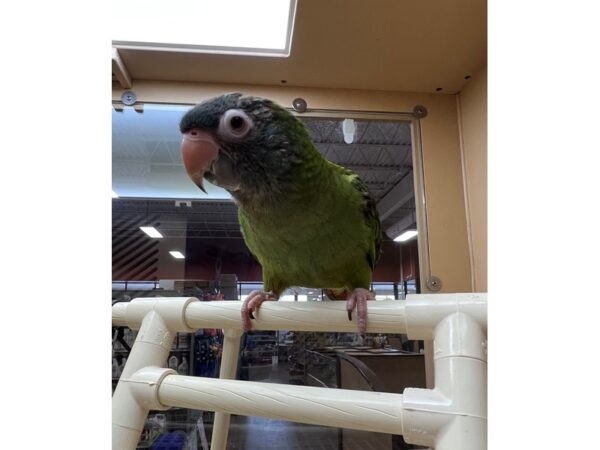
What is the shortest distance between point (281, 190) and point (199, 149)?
0.66ft

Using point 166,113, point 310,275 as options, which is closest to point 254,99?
point 310,275

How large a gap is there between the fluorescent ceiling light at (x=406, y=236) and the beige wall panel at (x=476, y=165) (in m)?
0.21

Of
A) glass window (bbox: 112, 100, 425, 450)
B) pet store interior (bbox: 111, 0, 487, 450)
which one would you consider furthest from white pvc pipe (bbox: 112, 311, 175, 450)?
glass window (bbox: 112, 100, 425, 450)

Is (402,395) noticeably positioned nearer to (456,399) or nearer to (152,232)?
(456,399)

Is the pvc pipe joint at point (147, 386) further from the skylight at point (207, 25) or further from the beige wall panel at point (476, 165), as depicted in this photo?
the beige wall panel at point (476, 165)

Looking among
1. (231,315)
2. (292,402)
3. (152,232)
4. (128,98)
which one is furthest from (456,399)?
(152,232)

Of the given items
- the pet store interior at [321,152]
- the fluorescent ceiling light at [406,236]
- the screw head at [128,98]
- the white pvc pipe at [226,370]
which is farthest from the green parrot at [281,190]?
the screw head at [128,98]

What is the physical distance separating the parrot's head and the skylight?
20.4 inches

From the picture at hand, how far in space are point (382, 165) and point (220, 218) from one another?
0.79 meters

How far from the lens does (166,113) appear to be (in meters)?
1.65

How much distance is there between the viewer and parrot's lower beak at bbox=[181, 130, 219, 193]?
2.93 ft

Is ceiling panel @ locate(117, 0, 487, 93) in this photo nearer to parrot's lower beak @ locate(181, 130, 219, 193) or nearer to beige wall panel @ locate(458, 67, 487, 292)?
beige wall panel @ locate(458, 67, 487, 292)

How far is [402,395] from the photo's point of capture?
0.51 m

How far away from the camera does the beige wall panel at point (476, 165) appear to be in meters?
1.45
